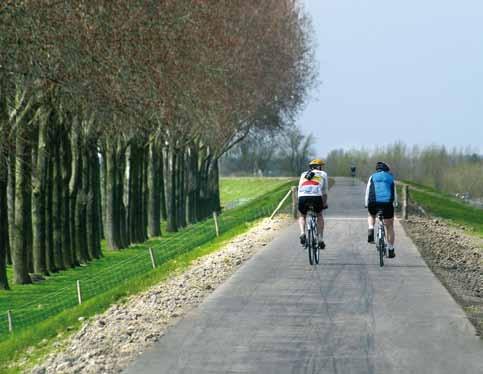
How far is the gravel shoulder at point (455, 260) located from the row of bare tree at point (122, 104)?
8570 millimetres

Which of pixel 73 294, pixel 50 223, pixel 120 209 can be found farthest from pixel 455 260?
pixel 120 209

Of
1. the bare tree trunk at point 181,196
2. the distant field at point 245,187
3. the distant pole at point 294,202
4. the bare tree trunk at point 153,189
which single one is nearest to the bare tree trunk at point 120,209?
the bare tree trunk at point 153,189

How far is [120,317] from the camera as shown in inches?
627

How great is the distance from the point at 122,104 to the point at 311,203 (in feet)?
30.9

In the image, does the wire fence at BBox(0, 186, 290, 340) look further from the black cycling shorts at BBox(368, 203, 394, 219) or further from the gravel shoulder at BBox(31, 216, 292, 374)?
the black cycling shorts at BBox(368, 203, 394, 219)

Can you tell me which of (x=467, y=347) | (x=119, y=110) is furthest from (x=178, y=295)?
(x=119, y=110)

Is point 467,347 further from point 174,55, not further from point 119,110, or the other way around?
point 174,55

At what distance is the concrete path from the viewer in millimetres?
11562

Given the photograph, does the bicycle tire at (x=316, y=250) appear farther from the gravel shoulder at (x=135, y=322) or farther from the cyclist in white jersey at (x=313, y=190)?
the gravel shoulder at (x=135, y=322)

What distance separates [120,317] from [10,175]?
18.9m

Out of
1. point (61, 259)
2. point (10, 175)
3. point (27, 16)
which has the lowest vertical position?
point (61, 259)

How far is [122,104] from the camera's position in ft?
95.0

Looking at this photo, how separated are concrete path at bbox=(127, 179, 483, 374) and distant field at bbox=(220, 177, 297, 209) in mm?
79760

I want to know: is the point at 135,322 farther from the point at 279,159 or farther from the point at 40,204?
the point at 279,159
